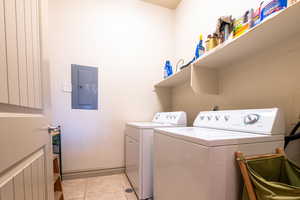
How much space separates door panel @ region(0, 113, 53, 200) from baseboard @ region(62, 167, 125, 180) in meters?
1.29

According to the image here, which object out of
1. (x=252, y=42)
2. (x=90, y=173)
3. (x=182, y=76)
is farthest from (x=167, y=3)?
(x=90, y=173)

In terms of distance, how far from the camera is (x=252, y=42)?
1.02 m

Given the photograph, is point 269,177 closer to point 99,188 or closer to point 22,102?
point 22,102

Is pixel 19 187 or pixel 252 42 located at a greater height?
pixel 252 42

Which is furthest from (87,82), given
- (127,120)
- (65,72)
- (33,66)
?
(33,66)

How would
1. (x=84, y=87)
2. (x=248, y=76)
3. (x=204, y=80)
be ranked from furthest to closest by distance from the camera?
(x=84, y=87) < (x=204, y=80) < (x=248, y=76)

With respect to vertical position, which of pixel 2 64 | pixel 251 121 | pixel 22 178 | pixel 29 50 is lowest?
pixel 22 178

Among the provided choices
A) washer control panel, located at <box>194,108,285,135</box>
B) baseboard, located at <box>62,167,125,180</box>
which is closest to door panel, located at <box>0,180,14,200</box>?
washer control panel, located at <box>194,108,285,135</box>

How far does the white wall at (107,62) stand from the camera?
200 centimetres

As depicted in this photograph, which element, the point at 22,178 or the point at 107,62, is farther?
the point at 107,62

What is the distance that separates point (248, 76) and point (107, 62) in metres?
1.83

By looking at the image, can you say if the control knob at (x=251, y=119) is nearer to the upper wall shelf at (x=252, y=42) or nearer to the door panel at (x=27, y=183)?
the upper wall shelf at (x=252, y=42)

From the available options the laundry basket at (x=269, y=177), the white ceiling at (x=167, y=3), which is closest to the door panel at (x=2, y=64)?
the laundry basket at (x=269, y=177)

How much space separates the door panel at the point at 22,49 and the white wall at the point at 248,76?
4.98 feet
